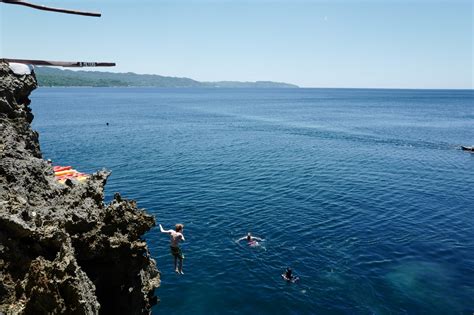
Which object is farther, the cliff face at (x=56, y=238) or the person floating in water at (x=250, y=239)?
the person floating in water at (x=250, y=239)

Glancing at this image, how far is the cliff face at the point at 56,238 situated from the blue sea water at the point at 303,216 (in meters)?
11.0

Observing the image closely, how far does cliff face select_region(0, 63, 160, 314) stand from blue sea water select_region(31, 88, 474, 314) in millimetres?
10970

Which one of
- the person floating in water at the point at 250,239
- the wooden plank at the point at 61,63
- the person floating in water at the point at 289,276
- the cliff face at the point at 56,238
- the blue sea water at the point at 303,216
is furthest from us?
the person floating in water at the point at 250,239

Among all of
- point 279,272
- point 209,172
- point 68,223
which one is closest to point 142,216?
point 68,223

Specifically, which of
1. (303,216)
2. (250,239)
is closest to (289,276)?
(250,239)

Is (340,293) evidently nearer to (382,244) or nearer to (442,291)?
(442,291)

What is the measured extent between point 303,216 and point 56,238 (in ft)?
113

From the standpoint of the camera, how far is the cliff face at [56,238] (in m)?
10.4

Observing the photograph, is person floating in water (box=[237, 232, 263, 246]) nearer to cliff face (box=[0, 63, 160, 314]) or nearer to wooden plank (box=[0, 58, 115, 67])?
cliff face (box=[0, 63, 160, 314])

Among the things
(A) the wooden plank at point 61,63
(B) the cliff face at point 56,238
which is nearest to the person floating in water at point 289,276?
(B) the cliff face at point 56,238

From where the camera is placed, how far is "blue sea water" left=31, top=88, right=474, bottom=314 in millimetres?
28375

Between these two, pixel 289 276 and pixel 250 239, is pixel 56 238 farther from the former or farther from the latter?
pixel 250 239

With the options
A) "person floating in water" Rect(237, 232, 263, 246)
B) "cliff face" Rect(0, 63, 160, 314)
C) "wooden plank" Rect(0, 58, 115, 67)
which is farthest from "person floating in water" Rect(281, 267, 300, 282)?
"wooden plank" Rect(0, 58, 115, 67)

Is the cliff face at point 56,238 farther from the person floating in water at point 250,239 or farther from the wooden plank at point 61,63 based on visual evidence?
the person floating in water at point 250,239
